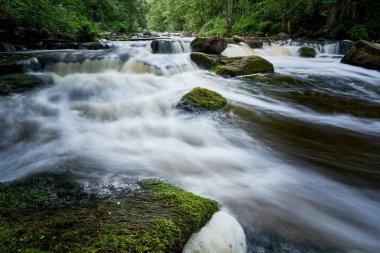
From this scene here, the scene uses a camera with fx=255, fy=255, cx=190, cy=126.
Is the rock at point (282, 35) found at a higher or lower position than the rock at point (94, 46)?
higher

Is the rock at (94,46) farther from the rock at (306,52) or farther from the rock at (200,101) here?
the rock at (306,52)

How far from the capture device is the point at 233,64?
9.55m

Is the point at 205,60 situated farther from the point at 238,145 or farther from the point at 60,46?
the point at 238,145

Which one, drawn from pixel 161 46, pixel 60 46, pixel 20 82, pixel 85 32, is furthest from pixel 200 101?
pixel 85 32

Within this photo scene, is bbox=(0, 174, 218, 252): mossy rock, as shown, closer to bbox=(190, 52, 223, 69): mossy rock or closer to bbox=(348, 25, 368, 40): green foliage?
bbox=(190, 52, 223, 69): mossy rock

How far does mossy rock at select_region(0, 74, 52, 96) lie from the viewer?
6.10 m

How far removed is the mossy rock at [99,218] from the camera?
153 cm

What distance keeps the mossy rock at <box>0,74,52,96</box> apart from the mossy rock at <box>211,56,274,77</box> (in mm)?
5459

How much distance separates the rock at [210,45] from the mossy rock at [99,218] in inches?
391

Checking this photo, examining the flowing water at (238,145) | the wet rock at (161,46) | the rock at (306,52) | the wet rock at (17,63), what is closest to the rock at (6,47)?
the wet rock at (17,63)

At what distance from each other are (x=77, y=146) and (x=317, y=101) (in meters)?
5.91

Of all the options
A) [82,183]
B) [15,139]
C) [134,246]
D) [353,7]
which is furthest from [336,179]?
[353,7]

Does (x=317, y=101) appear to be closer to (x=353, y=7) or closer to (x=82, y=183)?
(x=82, y=183)

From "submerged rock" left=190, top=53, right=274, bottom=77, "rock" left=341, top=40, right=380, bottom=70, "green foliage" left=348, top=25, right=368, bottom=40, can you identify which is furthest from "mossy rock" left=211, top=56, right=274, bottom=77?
"green foliage" left=348, top=25, right=368, bottom=40
